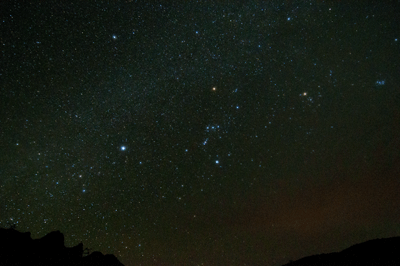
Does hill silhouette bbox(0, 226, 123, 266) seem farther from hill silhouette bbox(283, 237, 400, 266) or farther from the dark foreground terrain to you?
hill silhouette bbox(283, 237, 400, 266)

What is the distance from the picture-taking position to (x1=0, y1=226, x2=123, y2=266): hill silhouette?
1370 cm

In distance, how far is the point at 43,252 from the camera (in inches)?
585

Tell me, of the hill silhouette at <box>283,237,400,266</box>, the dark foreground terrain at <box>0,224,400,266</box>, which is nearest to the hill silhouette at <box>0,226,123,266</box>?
the dark foreground terrain at <box>0,224,400,266</box>

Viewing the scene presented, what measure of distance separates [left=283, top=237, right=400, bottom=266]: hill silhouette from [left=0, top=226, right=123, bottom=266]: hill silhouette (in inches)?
497

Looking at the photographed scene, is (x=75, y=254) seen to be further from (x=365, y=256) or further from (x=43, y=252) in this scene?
(x=365, y=256)

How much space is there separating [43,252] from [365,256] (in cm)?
1825

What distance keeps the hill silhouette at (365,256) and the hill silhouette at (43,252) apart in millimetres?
12619

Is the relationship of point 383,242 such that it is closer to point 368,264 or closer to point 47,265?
point 368,264

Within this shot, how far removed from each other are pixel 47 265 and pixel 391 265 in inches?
718

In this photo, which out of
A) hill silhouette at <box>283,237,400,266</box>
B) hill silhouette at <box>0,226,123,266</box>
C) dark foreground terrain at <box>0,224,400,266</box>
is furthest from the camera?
hill silhouette at <box>0,226,123,266</box>

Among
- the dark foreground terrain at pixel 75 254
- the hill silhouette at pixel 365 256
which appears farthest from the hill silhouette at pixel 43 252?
the hill silhouette at pixel 365 256

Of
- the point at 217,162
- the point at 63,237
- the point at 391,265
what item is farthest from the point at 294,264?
the point at 63,237

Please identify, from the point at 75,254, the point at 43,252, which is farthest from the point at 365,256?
the point at 43,252

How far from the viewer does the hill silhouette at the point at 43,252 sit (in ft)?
44.9
